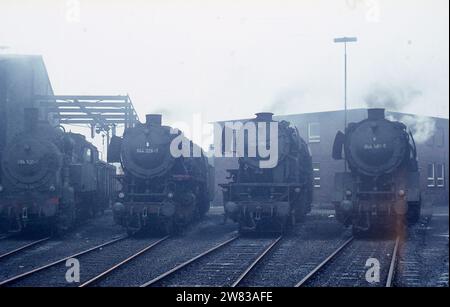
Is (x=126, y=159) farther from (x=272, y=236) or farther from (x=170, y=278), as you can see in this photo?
(x=170, y=278)

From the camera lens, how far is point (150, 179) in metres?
13.9

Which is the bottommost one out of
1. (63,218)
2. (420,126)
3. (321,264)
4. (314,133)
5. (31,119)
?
(321,264)

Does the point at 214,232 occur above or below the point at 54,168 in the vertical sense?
below

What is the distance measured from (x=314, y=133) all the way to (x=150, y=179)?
12005mm

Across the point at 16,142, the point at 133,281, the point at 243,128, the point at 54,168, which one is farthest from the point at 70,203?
the point at 133,281

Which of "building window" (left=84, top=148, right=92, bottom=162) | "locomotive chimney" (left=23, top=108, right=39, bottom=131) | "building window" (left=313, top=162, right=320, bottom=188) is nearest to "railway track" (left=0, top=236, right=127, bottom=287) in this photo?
"locomotive chimney" (left=23, top=108, right=39, bottom=131)

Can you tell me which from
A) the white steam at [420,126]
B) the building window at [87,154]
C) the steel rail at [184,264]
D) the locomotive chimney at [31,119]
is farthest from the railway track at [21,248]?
the white steam at [420,126]

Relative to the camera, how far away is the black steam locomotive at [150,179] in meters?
13.4

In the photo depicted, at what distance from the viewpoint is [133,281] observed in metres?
7.99

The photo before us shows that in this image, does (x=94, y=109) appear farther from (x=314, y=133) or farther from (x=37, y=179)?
(x=314, y=133)

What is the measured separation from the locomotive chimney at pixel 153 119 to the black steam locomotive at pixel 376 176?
4.75 metres

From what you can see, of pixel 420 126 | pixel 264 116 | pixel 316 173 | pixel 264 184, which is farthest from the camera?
pixel 316 173

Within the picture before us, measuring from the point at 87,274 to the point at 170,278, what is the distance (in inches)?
55.9

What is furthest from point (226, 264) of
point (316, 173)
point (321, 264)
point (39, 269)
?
point (316, 173)
